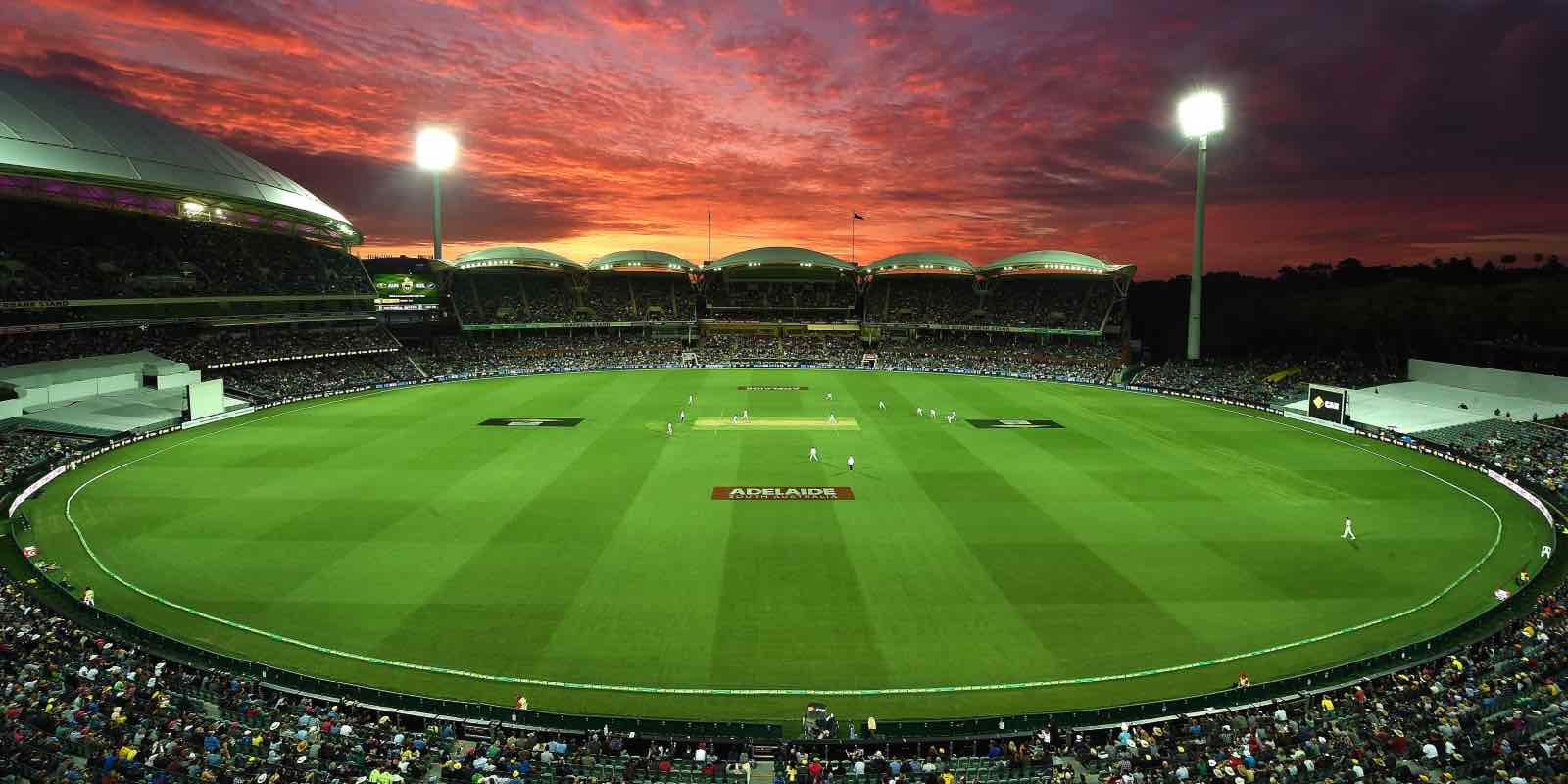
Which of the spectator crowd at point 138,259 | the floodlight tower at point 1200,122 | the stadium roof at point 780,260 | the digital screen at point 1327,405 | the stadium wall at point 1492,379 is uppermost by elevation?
the floodlight tower at point 1200,122

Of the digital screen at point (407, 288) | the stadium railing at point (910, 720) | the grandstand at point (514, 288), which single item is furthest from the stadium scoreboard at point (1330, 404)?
the digital screen at point (407, 288)

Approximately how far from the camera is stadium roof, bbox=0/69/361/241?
5106 centimetres

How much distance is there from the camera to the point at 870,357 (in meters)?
89.0

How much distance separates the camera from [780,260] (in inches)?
3762

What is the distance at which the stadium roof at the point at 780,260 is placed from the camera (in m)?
95.7

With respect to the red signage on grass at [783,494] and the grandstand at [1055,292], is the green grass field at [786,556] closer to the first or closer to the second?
the red signage on grass at [783,494]

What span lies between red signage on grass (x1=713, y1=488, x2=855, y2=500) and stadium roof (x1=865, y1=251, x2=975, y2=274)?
64.9 meters

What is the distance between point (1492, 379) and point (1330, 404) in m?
12.7

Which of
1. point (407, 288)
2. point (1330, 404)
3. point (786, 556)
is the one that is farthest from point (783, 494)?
point (407, 288)

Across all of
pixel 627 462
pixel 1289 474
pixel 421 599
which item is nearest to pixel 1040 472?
pixel 1289 474

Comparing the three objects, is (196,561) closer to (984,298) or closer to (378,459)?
(378,459)

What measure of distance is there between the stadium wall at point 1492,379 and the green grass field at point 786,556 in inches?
584

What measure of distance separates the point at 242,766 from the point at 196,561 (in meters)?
15.6

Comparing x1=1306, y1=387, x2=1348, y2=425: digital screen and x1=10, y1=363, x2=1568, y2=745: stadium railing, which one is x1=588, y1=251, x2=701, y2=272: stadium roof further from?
x1=10, y1=363, x2=1568, y2=745: stadium railing
